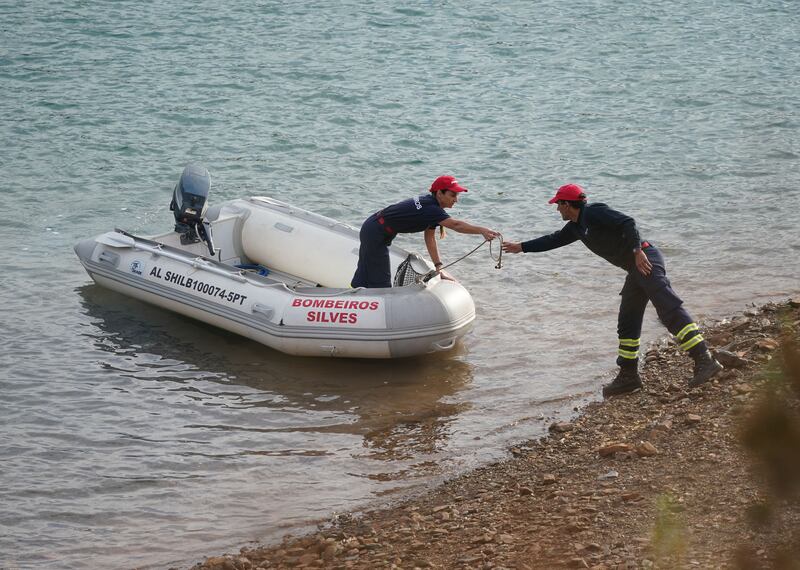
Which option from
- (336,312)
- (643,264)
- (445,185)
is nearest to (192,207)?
(336,312)

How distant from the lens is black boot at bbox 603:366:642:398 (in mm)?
6742

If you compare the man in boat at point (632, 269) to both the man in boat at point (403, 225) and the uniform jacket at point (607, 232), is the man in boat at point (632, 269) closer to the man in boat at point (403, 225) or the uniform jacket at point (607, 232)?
the uniform jacket at point (607, 232)

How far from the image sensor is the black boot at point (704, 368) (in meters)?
6.22

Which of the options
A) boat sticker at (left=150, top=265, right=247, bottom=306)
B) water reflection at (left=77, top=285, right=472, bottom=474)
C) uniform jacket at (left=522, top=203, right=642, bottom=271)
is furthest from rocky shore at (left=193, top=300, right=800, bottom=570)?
boat sticker at (left=150, top=265, right=247, bottom=306)

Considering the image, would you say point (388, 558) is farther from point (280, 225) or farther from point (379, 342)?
point (280, 225)

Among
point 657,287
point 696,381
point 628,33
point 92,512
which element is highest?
point 628,33

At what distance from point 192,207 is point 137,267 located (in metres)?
0.74

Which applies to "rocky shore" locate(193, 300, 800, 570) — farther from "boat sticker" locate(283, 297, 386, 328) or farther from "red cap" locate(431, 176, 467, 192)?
"red cap" locate(431, 176, 467, 192)

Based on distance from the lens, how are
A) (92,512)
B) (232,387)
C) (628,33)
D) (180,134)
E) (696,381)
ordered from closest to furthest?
(92,512) → (696,381) → (232,387) → (180,134) → (628,33)

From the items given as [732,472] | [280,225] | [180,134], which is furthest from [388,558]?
[180,134]

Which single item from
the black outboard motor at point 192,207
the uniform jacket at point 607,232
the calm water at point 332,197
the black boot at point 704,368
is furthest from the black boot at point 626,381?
the black outboard motor at point 192,207

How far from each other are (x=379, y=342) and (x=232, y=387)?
1116mm

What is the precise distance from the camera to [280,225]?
9453mm

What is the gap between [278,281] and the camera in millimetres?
8719
